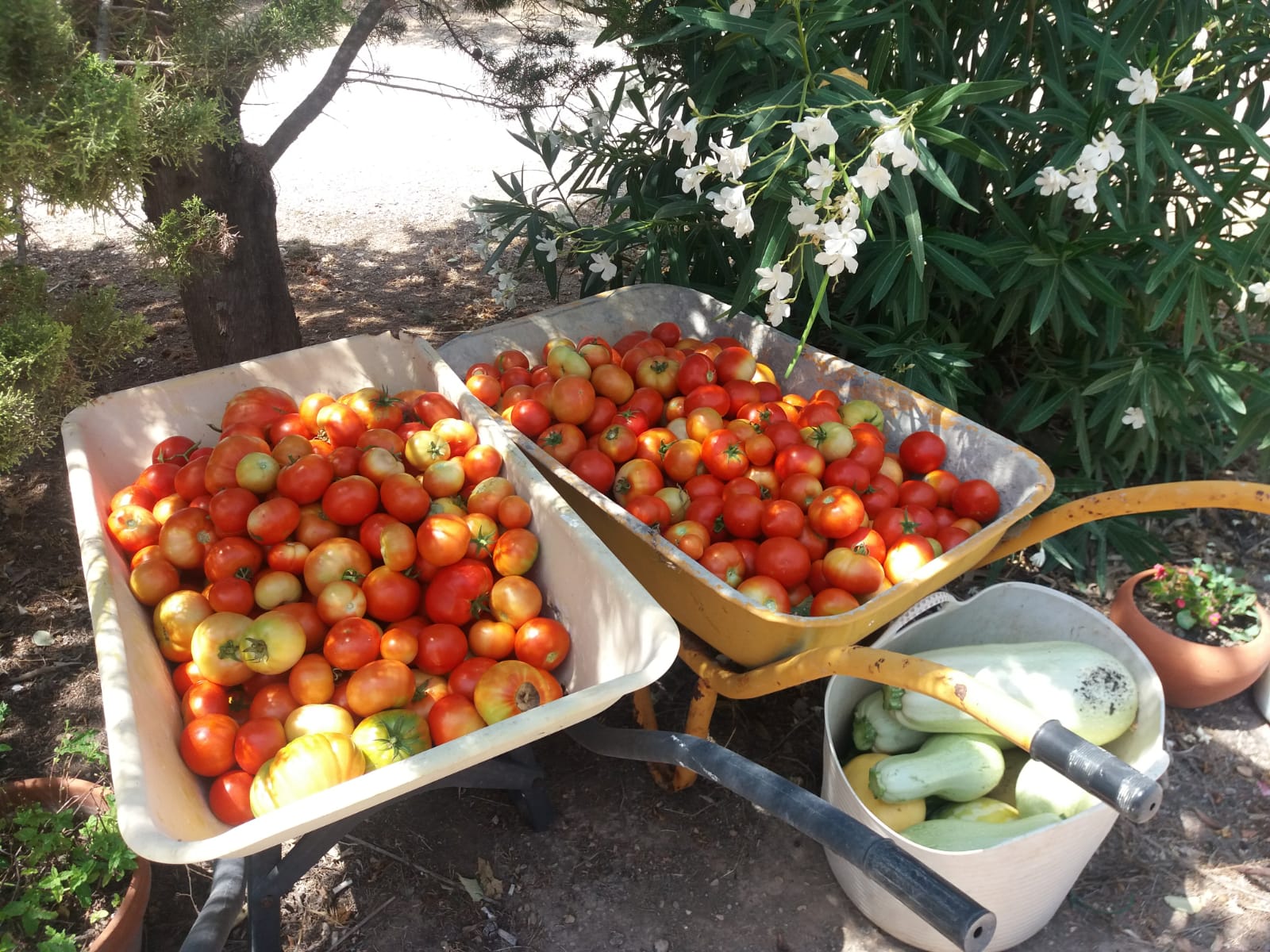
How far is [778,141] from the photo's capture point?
2314mm

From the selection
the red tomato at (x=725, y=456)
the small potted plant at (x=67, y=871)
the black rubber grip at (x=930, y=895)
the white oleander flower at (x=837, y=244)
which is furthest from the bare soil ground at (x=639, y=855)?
the white oleander flower at (x=837, y=244)

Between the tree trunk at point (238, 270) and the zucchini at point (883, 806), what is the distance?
226 centimetres

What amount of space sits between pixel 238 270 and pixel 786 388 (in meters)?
1.84

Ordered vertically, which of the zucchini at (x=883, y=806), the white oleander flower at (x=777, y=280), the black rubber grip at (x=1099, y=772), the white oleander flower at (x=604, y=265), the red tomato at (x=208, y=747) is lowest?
the zucchini at (x=883, y=806)

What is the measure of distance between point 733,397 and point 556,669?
0.91 m

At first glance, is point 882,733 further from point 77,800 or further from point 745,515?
point 77,800

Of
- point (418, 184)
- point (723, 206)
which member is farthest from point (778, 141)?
point (418, 184)

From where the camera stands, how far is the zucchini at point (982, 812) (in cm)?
187

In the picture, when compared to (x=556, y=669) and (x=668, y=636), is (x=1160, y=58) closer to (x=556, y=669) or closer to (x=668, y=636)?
(x=668, y=636)

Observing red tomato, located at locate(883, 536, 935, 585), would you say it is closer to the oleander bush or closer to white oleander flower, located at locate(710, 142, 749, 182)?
the oleander bush

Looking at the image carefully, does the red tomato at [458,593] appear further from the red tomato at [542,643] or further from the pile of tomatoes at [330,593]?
the red tomato at [542,643]

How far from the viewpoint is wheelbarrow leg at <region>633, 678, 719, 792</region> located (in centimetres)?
194

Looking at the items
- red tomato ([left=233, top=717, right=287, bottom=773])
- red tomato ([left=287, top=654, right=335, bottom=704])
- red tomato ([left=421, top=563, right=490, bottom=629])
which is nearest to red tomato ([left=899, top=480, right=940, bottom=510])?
red tomato ([left=421, top=563, right=490, bottom=629])

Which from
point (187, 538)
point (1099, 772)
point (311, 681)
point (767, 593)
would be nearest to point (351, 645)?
point (311, 681)
